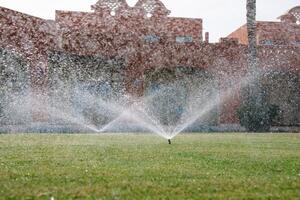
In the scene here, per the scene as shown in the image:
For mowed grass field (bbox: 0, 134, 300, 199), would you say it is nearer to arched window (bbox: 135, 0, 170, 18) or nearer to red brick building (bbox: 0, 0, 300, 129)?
red brick building (bbox: 0, 0, 300, 129)

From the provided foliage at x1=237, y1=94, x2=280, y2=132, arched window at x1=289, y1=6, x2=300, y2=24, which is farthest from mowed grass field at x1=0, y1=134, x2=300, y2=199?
arched window at x1=289, y1=6, x2=300, y2=24

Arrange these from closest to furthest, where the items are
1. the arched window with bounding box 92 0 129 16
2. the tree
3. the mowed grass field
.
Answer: the mowed grass field < the tree < the arched window with bounding box 92 0 129 16

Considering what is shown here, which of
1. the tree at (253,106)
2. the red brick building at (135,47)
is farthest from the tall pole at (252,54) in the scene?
the red brick building at (135,47)

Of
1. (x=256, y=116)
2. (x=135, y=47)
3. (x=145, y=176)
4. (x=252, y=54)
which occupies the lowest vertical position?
(x=145, y=176)

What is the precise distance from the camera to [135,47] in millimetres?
26875

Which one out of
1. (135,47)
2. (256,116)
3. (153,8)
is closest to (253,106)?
(256,116)

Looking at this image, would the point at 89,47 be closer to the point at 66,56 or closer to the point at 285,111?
the point at 66,56

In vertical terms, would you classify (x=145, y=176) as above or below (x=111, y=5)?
below

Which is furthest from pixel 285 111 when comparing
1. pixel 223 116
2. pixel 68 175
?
pixel 68 175

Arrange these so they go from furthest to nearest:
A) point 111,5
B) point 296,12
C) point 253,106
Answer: point 296,12 < point 111,5 < point 253,106

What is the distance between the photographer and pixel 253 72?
25.7m

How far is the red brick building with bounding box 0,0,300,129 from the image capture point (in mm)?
24234

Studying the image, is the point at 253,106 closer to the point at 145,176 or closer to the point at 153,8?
the point at 153,8

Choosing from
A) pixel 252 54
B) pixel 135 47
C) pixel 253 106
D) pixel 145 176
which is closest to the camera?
pixel 145 176
